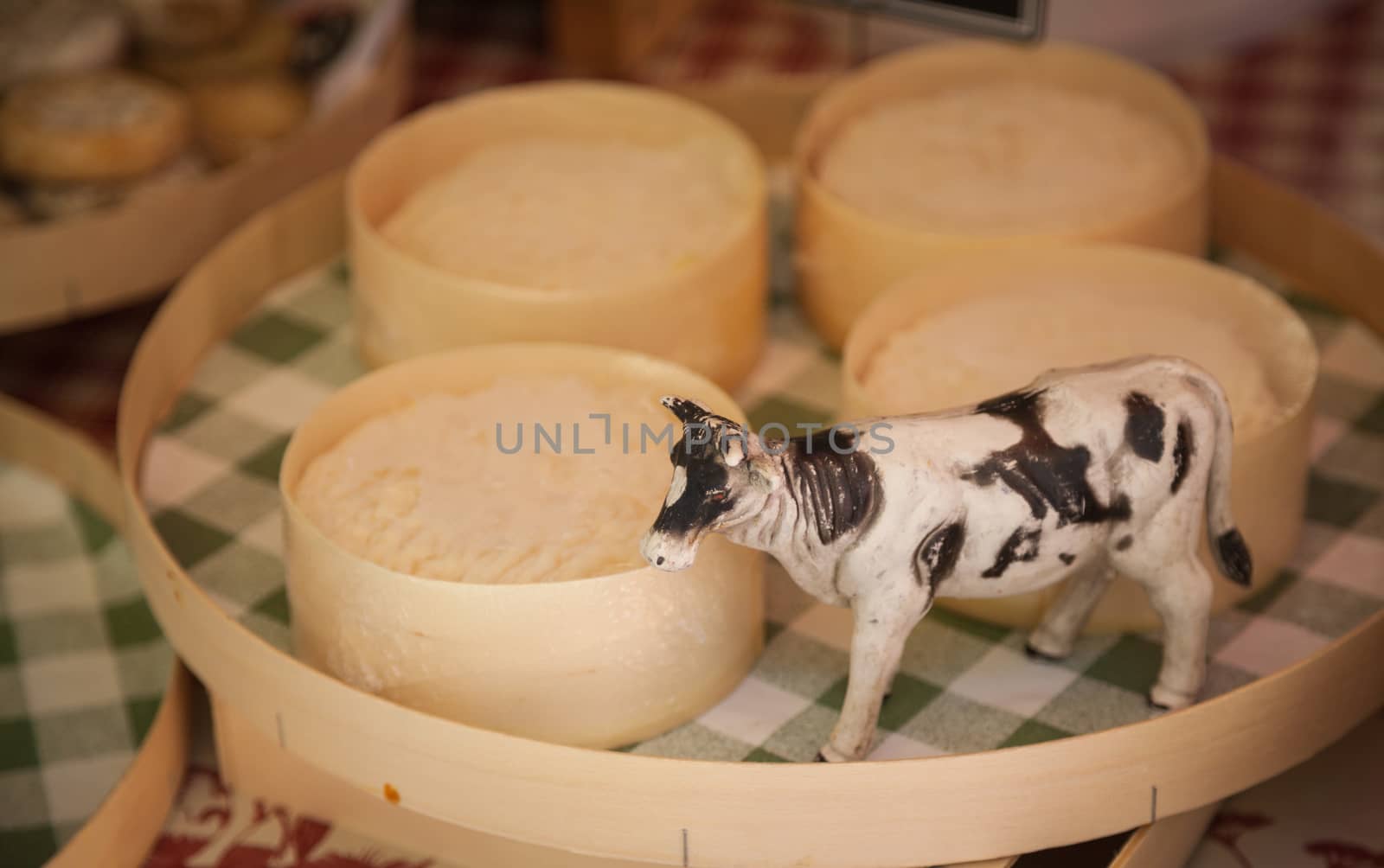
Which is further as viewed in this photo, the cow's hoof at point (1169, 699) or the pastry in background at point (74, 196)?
the pastry in background at point (74, 196)

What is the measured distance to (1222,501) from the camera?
1023 mm

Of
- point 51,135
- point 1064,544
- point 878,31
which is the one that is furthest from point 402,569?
point 878,31

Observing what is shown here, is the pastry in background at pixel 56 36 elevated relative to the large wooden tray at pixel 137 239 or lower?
elevated

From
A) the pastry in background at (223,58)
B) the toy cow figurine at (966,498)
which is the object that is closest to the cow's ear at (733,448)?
the toy cow figurine at (966,498)

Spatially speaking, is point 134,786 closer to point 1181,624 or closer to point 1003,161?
point 1181,624

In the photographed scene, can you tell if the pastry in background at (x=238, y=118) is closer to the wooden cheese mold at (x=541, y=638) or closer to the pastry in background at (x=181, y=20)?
the pastry in background at (x=181, y=20)

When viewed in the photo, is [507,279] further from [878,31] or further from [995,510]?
[878,31]

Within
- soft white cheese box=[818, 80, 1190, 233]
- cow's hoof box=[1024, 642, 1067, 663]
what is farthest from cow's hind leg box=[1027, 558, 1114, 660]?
soft white cheese box=[818, 80, 1190, 233]

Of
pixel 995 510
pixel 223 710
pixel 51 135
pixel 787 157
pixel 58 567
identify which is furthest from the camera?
pixel 787 157

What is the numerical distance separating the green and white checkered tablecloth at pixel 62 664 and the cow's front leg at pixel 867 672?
613mm

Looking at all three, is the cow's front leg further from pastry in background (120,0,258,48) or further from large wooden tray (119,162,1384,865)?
pastry in background (120,0,258,48)

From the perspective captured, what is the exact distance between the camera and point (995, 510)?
3.09ft

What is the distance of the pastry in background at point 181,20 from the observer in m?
1.80

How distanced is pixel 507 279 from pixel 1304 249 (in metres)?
0.74
